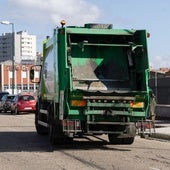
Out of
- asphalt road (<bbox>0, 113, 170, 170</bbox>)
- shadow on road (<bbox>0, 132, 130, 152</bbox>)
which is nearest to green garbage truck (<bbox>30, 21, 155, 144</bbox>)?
shadow on road (<bbox>0, 132, 130, 152</bbox>)

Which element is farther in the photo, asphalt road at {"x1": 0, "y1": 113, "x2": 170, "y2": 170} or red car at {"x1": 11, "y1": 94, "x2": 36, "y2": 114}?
red car at {"x1": 11, "y1": 94, "x2": 36, "y2": 114}

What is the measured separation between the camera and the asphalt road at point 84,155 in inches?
430

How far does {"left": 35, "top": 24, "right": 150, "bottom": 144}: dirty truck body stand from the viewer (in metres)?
13.5

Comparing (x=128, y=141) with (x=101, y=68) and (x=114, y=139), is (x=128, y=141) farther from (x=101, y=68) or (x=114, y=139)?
(x=101, y=68)


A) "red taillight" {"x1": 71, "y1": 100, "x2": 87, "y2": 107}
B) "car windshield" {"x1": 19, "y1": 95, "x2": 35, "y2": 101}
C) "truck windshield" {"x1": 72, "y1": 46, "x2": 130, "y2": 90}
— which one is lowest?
"car windshield" {"x1": 19, "y1": 95, "x2": 35, "y2": 101}

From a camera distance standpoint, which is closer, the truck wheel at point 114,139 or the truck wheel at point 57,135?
the truck wheel at point 57,135

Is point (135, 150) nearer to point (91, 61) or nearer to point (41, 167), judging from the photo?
point (91, 61)

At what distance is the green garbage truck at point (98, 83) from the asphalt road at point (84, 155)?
497mm

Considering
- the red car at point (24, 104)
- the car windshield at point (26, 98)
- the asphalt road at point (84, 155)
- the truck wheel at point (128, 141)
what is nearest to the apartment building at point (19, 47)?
the car windshield at point (26, 98)

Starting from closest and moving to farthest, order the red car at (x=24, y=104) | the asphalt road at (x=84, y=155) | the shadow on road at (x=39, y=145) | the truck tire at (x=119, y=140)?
→ the asphalt road at (x=84, y=155), the shadow on road at (x=39, y=145), the truck tire at (x=119, y=140), the red car at (x=24, y=104)

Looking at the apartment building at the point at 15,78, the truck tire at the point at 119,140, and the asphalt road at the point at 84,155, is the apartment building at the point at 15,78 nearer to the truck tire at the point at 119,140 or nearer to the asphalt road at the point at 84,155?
the asphalt road at the point at 84,155

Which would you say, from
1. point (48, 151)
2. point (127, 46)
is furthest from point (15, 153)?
point (127, 46)

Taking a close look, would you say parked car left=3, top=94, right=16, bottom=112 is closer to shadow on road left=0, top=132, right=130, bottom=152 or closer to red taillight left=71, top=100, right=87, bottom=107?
shadow on road left=0, top=132, right=130, bottom=152

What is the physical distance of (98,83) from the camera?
14.4 metres
